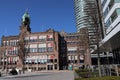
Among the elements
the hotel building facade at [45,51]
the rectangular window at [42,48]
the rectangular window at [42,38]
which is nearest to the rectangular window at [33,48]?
the hotel building facade at [45,51]

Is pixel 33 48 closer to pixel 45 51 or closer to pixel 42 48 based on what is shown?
pixel 42 48

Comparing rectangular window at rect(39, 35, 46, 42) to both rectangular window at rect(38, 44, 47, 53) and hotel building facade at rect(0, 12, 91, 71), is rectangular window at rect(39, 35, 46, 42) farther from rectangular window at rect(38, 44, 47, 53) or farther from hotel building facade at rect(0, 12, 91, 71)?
rectangular window at rect(38, 44, 47, 53)

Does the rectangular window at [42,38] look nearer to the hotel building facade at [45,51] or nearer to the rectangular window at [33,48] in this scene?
the hotel building facade at [45,51]

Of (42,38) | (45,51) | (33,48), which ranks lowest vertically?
(45,51)

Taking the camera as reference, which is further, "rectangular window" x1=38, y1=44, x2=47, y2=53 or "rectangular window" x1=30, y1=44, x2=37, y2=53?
"rectangular window" x1=30, y1=44, x2=37, y2=53

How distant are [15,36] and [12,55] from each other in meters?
12.2

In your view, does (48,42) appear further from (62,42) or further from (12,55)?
(12,55)

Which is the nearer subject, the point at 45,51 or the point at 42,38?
the point at 45,51

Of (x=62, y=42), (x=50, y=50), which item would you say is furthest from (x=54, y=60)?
(x=62, y=42)

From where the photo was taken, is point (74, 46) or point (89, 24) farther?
point (74, 46)

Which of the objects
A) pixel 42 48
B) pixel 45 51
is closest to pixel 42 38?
pixel 42 48

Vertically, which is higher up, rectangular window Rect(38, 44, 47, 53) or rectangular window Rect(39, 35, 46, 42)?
rectangular window Rect(39, 35, 46, 42)

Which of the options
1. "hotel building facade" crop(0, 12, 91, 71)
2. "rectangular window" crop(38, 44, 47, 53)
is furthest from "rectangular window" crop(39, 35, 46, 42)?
"rectangular window" crop(38, 44, 47, 53)

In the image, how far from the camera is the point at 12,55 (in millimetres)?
115438
